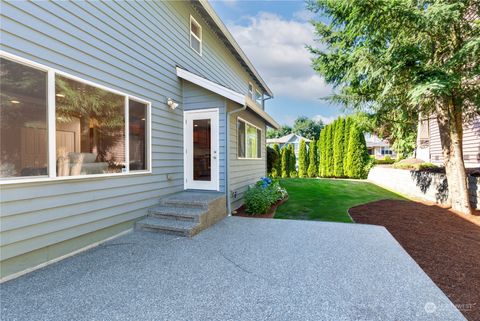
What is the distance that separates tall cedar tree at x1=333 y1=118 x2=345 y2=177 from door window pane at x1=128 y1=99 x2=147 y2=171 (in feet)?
43.7

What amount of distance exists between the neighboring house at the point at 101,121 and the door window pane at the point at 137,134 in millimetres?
22

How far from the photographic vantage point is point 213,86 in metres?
5.21

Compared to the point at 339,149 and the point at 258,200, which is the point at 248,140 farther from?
the point at 339,149

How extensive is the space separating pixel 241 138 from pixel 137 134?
3.15 m

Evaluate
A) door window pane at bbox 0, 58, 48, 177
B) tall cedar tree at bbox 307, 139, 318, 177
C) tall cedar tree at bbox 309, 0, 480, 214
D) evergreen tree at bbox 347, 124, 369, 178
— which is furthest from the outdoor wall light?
tall cedar tree at bbox 307, 139, 318, 177

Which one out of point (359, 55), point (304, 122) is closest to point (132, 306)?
point (359, 55)

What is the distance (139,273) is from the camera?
110 inches

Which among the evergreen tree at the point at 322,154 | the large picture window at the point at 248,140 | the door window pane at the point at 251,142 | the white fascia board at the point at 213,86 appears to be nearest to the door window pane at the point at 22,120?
the white fascia board at the point at 213,86

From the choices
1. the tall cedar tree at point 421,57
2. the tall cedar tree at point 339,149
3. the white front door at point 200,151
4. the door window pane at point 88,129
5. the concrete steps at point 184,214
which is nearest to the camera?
the door window pane at point 88,129

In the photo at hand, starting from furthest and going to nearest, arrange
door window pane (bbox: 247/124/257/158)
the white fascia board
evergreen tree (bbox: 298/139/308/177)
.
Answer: evergreen tree (bbox: 298/139/308/177) < door window pane (bbox: 247/124/257/158) < the white fascia board

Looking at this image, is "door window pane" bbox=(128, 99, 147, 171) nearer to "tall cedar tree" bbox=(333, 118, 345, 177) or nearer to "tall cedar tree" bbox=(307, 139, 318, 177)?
"tall cedar tree" bbox=(333, 118, 345, 177)

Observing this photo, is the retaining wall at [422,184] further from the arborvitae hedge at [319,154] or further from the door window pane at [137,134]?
the door window pane at [137,134]

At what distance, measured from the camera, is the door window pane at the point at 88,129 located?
3.25m

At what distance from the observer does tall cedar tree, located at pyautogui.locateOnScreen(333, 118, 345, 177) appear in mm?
14891
